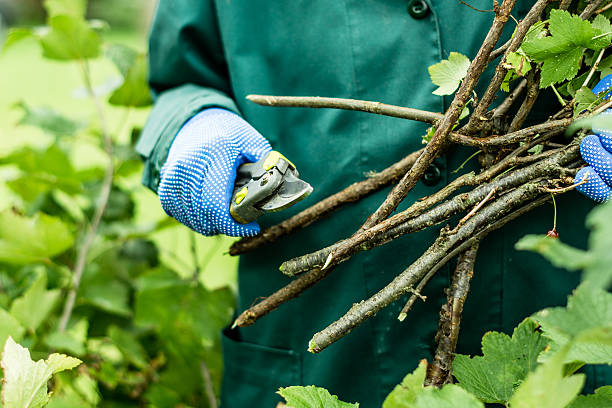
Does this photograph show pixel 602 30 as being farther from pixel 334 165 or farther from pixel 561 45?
pixel 334 165

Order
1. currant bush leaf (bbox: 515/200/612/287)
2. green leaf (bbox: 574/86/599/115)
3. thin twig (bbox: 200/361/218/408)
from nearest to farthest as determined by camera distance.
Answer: currant bush leaf (bbox: 515/200/612/287), green leaf (bbox: 574/86/599/115), thin twig (bbox: 200/361/218/408)

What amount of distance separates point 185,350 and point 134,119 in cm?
389

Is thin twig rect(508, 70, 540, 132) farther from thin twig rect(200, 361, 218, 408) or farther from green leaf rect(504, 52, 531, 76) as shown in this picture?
thin twig rect(200, 361, 218, 408)

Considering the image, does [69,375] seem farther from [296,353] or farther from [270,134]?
[270,134]

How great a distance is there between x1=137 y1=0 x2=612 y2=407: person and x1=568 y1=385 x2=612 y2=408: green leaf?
300mm

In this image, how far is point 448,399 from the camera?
0.48 metres

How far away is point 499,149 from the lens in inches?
28.1

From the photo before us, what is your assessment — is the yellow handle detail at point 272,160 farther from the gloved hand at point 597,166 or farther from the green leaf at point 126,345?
the green leaf at point 126,345

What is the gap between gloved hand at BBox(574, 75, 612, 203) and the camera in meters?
0.64

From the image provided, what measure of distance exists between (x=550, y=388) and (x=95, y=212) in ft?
4.36

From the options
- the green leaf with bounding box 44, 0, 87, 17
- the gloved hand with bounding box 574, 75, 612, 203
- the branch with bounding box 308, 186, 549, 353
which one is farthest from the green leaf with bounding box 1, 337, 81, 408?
the green leaf with bounding box 44, 0, 87, 17

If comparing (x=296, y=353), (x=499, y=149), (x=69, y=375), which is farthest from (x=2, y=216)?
Result: (x=499, y=149)

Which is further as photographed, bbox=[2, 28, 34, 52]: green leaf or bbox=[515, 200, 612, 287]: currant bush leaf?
bbox=[2, 28, 34, 52]: green leaf

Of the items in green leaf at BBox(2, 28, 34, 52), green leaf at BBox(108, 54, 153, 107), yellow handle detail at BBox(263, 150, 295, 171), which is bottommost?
green leaf at BBox(108, 54, 153, 107)
